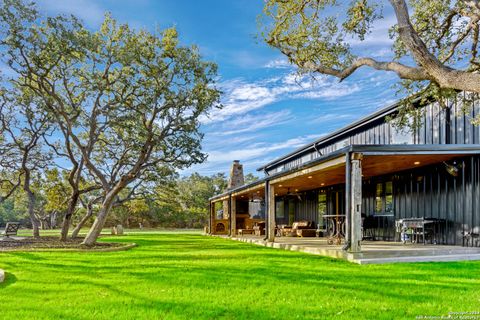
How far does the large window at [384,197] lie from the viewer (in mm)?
14477

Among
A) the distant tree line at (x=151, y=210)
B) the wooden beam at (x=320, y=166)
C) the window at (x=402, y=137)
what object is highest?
the window at (x=402, y=137)

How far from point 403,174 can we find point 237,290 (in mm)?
9639

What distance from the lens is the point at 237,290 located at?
586 centimetres

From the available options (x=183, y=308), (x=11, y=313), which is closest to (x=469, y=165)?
(x=183, y=308)

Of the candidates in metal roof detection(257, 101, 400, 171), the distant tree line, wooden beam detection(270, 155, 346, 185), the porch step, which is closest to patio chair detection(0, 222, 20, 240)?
the distant tree line

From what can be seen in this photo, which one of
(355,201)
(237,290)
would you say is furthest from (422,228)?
(237,290)

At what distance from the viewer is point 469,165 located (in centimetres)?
1104

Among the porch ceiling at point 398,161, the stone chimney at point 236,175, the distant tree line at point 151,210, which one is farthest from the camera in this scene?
the distant tree line at point 151,210

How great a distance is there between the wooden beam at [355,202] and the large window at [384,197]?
236 inches

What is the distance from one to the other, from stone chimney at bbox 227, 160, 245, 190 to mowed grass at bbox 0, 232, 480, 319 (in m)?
17.1

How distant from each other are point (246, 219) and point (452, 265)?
1716cm

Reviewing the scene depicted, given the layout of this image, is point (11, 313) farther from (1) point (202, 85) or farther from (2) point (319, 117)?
(2) point (319, 117)

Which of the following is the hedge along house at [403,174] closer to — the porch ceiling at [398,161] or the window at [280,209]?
the porch ceiling at [398,161]

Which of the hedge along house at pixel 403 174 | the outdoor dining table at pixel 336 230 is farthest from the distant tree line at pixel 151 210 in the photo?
the hedge along house at pixel 403 174
